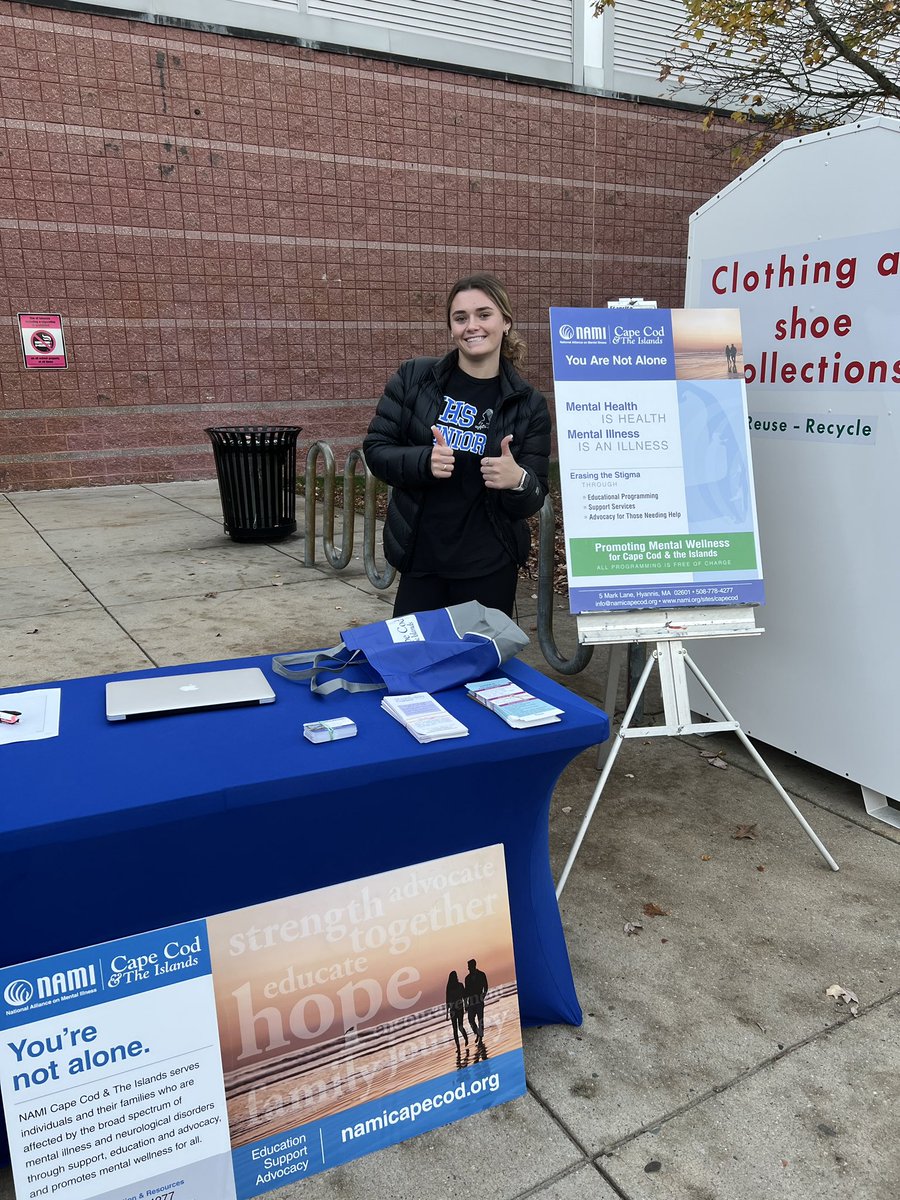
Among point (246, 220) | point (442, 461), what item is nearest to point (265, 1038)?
point (442, 461)

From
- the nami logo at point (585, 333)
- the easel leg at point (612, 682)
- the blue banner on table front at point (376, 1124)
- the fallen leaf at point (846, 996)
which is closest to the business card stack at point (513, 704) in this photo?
the blue banner on table front at point (376, 1124)

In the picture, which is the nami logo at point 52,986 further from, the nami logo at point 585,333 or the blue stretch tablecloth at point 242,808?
the nami logo at point 585,333

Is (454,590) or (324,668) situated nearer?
(324,668)

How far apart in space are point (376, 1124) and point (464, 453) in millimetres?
2179

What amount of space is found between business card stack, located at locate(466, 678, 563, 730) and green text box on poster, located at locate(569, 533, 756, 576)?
923 mm

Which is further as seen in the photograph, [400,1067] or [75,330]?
[75,330]

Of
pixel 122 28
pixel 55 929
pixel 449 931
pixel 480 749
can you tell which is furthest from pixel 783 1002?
pixel 122 28

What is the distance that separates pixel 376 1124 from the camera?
1.99m

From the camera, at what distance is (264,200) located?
37.6 feet

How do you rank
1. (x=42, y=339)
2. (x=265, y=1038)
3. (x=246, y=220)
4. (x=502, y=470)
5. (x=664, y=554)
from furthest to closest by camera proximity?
(x=246, y=220) < (x=42, y=339) < (x=664, y=554) < (x=502, y=470) < (x=265, y=1038)

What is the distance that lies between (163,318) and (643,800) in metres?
9.92

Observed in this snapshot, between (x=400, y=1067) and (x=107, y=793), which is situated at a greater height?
(x=107, y=793)

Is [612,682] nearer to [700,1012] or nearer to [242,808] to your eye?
[700,1012]

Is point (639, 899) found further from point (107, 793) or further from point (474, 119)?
point (474, 119)
